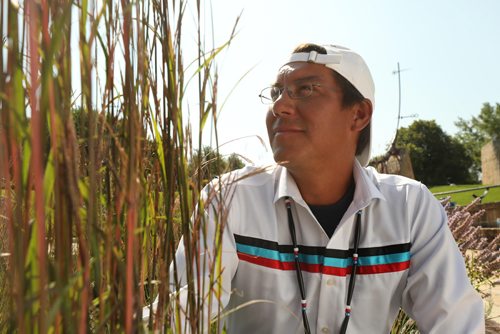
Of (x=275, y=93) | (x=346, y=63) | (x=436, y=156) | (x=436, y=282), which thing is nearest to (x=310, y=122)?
(x=275, y=93)

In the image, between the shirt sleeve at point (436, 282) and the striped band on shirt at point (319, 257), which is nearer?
the shirt sleeve at point (436, 282)

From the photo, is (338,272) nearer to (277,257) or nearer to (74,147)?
(277,257)

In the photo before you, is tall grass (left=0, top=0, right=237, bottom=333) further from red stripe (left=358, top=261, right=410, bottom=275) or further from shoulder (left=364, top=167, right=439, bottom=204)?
shoulder (left=364, top=167, right=439, bottom=204)

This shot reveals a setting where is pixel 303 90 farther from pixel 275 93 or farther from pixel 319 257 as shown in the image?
pixel 319 257

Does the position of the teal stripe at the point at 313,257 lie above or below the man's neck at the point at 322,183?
below

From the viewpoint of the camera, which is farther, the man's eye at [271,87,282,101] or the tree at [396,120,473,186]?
the tree at [396,120,473,186]

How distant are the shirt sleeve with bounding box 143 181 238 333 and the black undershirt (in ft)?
1.45

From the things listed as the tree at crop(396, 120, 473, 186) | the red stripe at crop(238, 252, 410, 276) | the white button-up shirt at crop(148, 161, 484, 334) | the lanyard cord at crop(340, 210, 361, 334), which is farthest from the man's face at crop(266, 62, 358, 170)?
the tree at crop(396, 120, 473, 186)

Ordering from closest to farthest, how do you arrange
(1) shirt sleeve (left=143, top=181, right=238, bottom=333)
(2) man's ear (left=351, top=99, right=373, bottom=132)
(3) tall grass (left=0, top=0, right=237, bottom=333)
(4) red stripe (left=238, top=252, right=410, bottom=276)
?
(3) tall grass (left=0, top=0, right=237, bottom=333)
(1) shirt sleeve (left=143, top=181, right=238, bottom=333)
(4) red stripe (left=238, top=252, right=410, bottom=276)
(2) man's ear (left=351, top=99, right=373, bottom=132)

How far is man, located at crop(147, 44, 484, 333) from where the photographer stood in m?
2.16

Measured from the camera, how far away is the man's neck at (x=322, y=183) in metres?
2.35

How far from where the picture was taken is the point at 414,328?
10.9ft

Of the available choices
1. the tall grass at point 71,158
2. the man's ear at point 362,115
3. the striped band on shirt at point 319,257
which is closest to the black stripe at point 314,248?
the striped band on shirt at point 319,257

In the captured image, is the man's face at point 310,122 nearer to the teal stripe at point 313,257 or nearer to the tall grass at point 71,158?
the teal stripe at point 313,257
